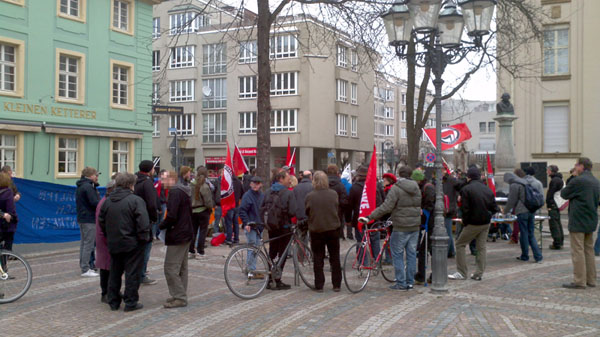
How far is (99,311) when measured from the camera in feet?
24.8

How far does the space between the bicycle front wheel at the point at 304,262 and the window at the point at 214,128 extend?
4136 centimetres

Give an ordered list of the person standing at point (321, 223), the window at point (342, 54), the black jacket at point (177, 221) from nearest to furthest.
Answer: the black jacket at point (177, 221) < the person standing at point (321, 223) < the window at point (342, 54)

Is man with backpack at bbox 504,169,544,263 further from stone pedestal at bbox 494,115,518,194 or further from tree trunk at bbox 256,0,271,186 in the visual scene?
stone pedestal at bbox 494,115,518,194

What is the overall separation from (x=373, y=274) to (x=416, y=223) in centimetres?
116

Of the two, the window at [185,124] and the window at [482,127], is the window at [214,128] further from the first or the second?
the window at [482,127]

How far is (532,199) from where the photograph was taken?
11.4 metres

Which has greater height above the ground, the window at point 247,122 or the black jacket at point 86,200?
the window at point 247,122

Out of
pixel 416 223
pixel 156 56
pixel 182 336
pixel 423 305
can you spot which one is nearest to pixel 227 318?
pixel 182 336

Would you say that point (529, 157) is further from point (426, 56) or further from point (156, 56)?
point (156, 56)

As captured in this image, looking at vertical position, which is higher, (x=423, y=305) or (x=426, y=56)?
(x=426, y=56)

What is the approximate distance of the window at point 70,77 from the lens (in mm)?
23094

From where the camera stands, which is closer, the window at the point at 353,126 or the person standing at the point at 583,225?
the person standing at the point at 583,225

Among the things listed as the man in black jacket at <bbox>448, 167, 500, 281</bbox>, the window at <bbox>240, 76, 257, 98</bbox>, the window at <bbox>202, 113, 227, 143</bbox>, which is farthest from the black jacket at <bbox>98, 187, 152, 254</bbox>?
the window at <bbox>202, 113, 227, 143</bbox>

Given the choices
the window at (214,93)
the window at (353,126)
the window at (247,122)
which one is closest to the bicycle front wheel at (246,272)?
the window at (247,122)
